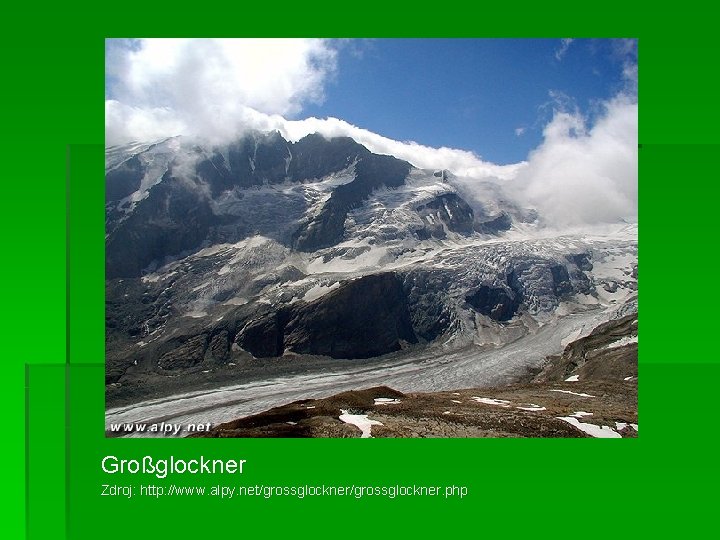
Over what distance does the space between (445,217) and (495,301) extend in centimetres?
690

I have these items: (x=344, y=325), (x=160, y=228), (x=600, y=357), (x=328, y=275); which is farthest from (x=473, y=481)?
(x=160, y=228)

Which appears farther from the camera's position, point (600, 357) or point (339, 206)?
point (339, 206)

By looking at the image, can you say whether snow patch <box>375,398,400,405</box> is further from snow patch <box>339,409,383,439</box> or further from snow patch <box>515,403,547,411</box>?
snow patch <box>515,403,547,411</box>

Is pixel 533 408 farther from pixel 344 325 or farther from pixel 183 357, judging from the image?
pixel 183 357

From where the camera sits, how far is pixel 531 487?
22.0 feet

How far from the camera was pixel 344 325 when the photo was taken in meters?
24.0

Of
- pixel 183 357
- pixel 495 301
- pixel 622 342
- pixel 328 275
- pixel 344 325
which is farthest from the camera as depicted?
pixel 328 275

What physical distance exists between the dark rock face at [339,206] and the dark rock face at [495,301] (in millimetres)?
6474

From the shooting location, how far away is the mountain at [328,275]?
21109 mm
